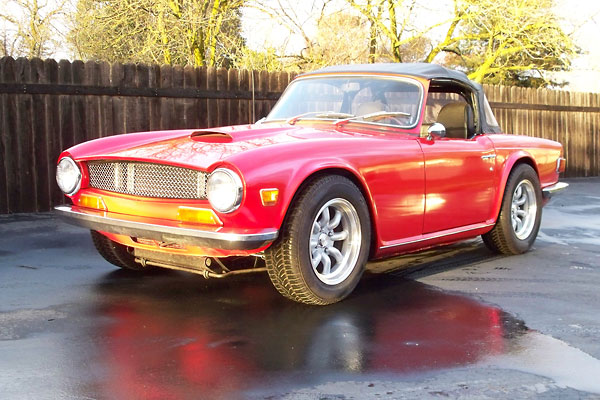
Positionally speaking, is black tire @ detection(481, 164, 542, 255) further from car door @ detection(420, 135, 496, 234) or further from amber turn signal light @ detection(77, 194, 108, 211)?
amber turn signal light @ detection(77, 194, 108, 211)

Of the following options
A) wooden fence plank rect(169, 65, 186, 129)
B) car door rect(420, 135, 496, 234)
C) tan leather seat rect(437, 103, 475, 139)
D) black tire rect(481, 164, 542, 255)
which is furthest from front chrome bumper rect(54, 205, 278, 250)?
wooden fence plank rect(169, 65, 186, 129)

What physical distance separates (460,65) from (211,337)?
3660cm

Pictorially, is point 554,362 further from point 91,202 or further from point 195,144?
point 91,202

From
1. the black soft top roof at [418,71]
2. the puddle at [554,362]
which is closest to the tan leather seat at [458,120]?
the black soft top roof at [418,71]

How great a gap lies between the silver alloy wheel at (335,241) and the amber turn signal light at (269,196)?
0.39 metres

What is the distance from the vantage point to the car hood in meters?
4.38

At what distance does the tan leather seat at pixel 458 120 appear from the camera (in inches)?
242

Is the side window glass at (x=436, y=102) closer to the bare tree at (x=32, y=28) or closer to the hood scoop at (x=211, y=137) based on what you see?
the hood scoop at (x=211, y=137)

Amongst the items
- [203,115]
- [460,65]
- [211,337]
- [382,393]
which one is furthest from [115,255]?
[460,65]

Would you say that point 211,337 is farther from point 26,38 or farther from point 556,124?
point 26,38

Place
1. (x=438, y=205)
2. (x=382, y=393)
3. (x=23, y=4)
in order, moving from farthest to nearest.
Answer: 1. (x=23, y=4)
2. (x=438, y=205)
3. (x=382, y=393)

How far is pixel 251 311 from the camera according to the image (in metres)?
4.47

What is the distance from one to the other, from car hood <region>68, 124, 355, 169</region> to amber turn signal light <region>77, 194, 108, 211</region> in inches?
10.3

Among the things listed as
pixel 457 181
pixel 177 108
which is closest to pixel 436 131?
pixel 457 181
